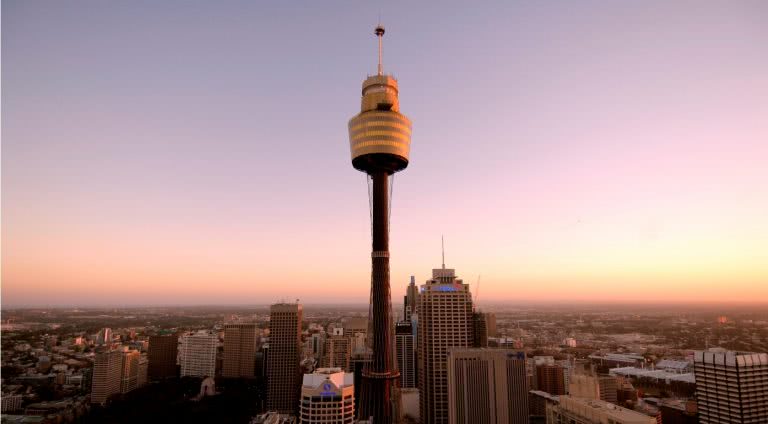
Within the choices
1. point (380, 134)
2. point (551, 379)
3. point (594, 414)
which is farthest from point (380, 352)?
point (551, 379)

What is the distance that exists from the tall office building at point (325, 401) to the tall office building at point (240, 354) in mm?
111513

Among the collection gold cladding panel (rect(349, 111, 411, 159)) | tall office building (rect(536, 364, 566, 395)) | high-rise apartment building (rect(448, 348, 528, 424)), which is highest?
gold cladding panel (rect(349, 111, 411, 159))

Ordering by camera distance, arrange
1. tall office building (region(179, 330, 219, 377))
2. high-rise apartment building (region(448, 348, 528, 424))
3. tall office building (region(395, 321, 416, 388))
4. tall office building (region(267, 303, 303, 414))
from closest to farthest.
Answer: high-rise apartment building (region(448, 348, 528, 424)), tall office building (region(267, 303, 303, 414)), tall office building (region(395, 321, 416, 388)), tall office building (region(179, 330, 219, 377))

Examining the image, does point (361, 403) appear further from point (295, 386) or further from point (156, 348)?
point (156, 348)

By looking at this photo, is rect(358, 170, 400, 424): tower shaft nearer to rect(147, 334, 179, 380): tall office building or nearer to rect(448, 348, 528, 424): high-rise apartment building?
rect(448, 348, 528, 424): high-rise apartment building

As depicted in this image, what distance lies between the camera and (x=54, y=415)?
99938 mm

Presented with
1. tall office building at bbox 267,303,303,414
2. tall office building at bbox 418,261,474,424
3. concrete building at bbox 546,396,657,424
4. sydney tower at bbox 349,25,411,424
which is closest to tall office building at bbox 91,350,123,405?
tall office building at bbox 267,303,303,414

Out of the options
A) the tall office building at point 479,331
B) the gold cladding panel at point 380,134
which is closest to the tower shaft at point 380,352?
the gold cladding panel at point 380,134

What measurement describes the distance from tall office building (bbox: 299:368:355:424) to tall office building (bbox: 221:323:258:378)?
366ft

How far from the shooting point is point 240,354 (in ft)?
561

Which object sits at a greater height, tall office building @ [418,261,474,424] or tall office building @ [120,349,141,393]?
tall office building @ [418,261,474,424]

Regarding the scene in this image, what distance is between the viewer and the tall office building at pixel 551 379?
441 ft

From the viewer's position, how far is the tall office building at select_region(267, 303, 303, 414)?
12794 centimetres

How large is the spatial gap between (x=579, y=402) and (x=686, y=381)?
8896cm
